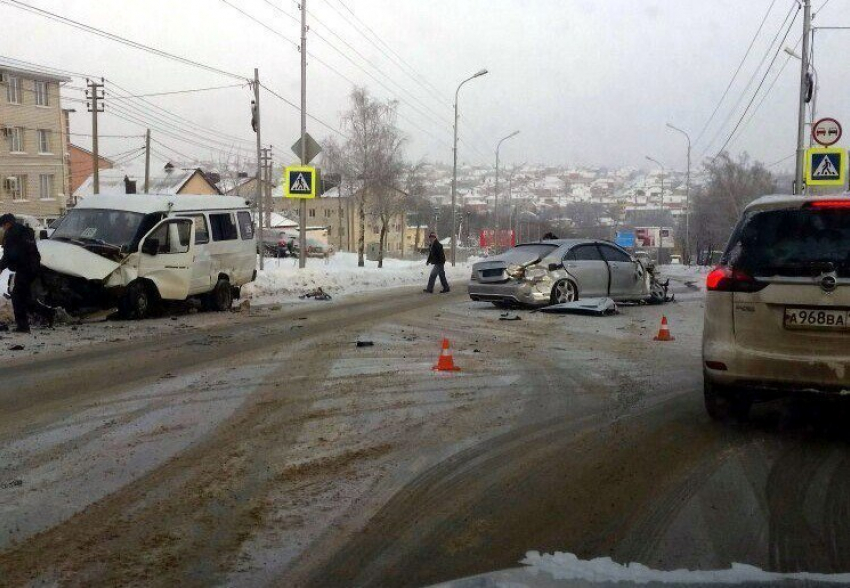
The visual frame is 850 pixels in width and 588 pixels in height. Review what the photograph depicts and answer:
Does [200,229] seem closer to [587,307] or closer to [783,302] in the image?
[587,307]

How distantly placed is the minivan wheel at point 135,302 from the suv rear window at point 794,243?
36.3ft

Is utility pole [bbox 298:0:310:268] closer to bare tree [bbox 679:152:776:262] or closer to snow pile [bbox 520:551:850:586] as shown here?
snow pile [bbox 520:551:850:586]

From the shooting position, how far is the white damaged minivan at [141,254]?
13.6 metres

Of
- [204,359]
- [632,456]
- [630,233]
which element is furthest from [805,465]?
[630,233]

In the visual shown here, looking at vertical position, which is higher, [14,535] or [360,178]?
[360,178]

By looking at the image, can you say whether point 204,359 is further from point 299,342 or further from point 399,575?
point 399,575

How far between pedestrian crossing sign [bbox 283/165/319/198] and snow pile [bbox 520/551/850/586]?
22.4 metres

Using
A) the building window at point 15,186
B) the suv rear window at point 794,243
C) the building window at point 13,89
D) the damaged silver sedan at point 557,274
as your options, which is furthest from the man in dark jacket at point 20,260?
the building window at point 13,89

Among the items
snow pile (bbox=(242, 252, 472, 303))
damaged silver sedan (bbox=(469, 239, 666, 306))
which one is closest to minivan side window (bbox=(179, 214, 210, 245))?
snow pile (bbox=(242, 252, 472, 303))

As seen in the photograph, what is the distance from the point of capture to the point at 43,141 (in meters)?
58.6

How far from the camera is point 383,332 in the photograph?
12.9 m

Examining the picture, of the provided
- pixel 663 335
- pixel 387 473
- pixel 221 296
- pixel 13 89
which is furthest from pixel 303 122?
pixel 13 89

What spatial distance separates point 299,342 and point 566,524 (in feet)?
25.6

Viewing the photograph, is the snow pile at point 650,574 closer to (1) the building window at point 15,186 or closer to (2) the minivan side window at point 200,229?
(2) the minivan side window at point 200,229
